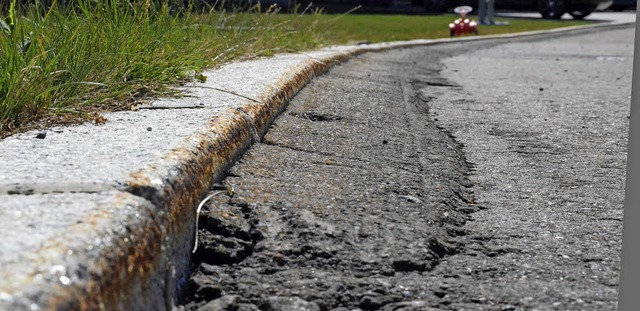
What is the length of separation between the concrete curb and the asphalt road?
85 mm

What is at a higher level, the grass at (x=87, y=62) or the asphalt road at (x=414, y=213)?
the grass at (x=87, y=62)

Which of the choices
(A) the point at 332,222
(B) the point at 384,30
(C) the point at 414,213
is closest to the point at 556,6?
(B) the point at 384,30

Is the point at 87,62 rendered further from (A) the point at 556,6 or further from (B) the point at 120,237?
(A) the point at 556,6

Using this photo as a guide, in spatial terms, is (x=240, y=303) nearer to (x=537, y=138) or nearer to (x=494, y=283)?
(x=494, y=283)

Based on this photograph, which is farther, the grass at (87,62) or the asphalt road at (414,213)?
the grass at (87,62)

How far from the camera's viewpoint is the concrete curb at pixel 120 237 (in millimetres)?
1377

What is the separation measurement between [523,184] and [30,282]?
199 centimetres

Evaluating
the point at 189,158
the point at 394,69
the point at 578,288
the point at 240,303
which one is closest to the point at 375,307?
the point at 240,303

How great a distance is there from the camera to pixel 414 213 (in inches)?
97.6

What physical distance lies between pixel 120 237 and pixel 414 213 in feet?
3.39

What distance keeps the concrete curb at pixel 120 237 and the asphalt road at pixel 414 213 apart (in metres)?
0.09

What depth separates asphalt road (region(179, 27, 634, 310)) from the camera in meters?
1.96

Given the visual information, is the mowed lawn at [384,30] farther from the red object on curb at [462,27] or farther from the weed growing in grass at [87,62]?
the weed growing in grass at [87,62]

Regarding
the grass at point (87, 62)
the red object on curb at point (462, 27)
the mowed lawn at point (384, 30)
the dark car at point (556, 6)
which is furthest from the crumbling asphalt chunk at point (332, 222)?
the dark car at point (556, 6)
